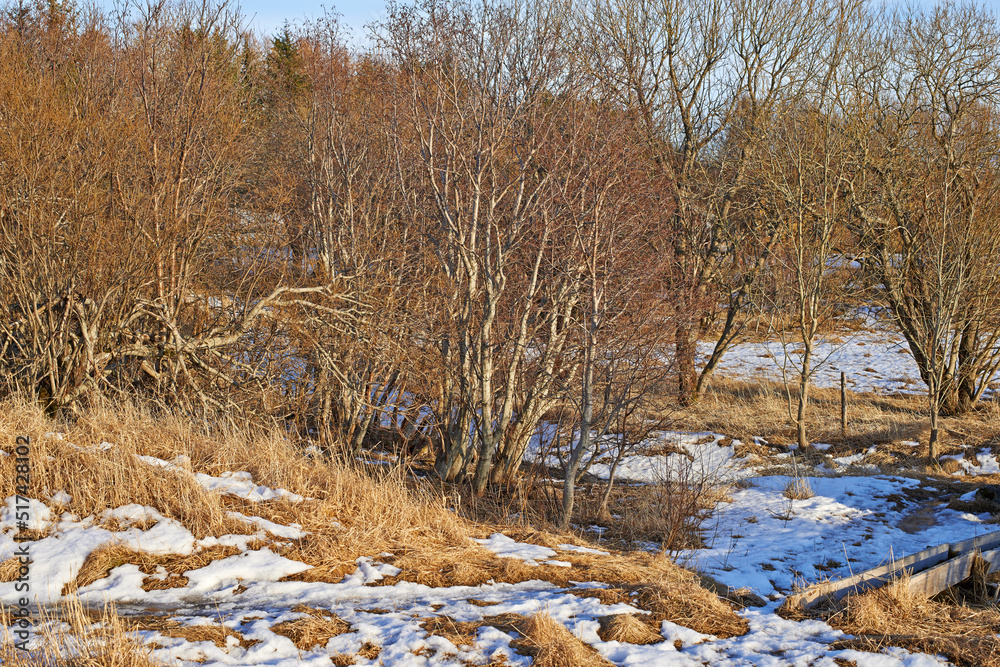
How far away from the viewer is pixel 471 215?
8258 mm

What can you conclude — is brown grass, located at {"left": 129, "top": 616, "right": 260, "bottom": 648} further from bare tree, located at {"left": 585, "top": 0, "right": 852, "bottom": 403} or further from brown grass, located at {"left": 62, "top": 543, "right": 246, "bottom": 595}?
bare tree, located at {"left": 585, "top": 0, "right": 852, "bottom": 403}

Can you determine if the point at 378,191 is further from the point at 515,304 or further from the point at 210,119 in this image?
the point at 515,304

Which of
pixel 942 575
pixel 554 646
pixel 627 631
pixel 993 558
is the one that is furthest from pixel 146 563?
pixel 993 558

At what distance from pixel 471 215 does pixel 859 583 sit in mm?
5440

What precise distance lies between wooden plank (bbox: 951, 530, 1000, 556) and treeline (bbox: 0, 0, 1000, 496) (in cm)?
306

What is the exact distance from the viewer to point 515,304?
8211mm

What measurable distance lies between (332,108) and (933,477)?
9.54m

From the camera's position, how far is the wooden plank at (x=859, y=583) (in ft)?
14.2

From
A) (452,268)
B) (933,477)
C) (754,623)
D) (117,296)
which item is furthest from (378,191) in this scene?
(933,477)

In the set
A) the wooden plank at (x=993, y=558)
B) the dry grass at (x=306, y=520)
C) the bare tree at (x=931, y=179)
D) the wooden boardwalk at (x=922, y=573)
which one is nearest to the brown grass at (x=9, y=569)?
the dry grass at (x=306, y=520)

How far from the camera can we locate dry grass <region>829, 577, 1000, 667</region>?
358 centimetres

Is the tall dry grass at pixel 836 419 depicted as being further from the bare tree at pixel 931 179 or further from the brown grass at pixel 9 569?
the brown grass at pixel 9 569

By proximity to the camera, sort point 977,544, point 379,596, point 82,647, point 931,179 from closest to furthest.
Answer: point 82,647
point 379,596
point 977,544
point 931,179

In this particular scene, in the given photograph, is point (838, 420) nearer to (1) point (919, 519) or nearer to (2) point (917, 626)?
(1) point (919, 519)
